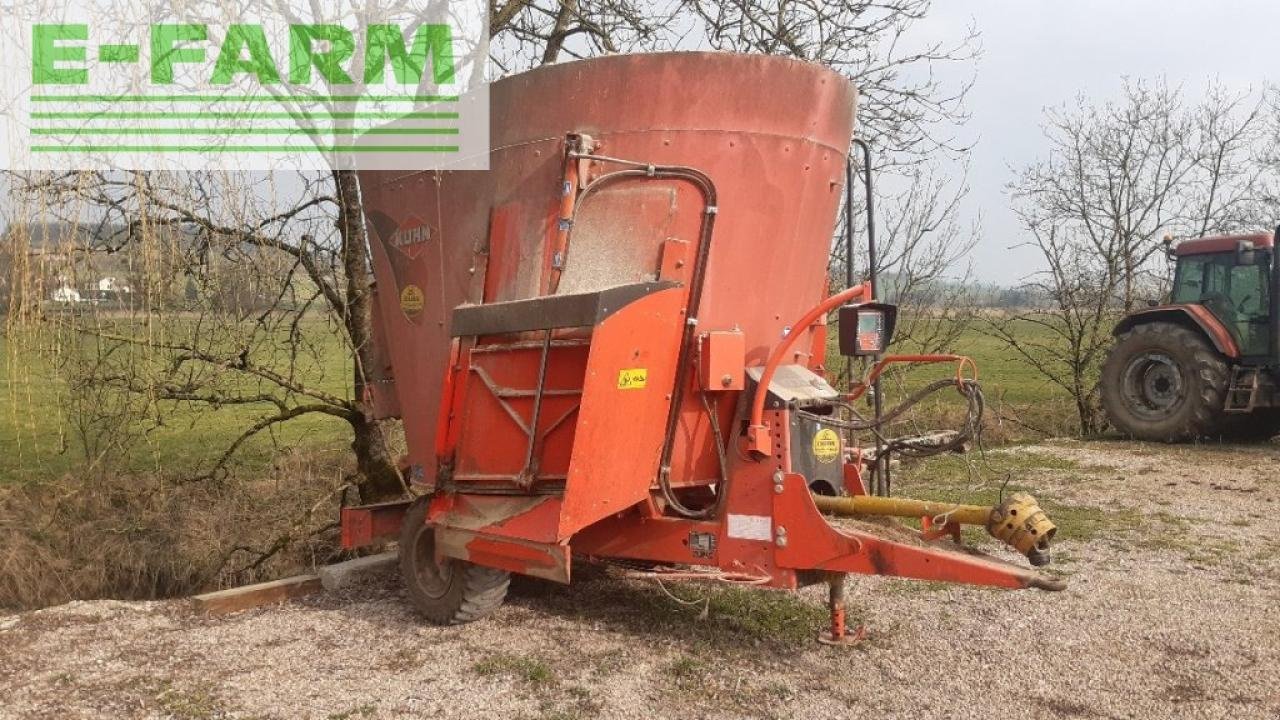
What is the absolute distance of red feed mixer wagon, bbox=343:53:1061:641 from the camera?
4.24 m

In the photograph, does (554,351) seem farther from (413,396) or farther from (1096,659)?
(1096,659)

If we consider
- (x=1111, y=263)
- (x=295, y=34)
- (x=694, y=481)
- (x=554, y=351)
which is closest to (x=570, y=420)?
(x=554, y=351)

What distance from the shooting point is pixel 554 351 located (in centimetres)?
446

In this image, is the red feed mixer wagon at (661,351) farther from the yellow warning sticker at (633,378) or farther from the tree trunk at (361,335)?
the tree trunk at (361,335)

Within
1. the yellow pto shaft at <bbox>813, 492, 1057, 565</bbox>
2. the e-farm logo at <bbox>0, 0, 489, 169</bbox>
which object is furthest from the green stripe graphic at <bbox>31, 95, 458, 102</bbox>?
the yellow pto shaft at <bbox>813, 492, 1057, 565</bbox>

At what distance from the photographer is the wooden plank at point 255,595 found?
5.23 meters

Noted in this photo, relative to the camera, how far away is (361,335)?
6.54 metres

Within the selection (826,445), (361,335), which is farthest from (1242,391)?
(361,335)

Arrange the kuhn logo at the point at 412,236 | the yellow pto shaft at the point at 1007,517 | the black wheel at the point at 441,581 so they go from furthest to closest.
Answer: the kuhn logo at the point at 412,236
the black wheel at the point at 441,581
the yellow pto shaft at the point at 1007,517

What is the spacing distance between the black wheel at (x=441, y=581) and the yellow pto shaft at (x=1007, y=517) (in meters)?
1.97

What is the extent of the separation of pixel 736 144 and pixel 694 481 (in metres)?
1.63

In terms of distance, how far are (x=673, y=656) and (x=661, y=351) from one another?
55.6 inches

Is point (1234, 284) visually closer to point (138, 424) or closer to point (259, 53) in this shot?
point (259, 53)

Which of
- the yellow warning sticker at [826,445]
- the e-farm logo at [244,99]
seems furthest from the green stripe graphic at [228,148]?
the yellow warning sticker at [826,445]
